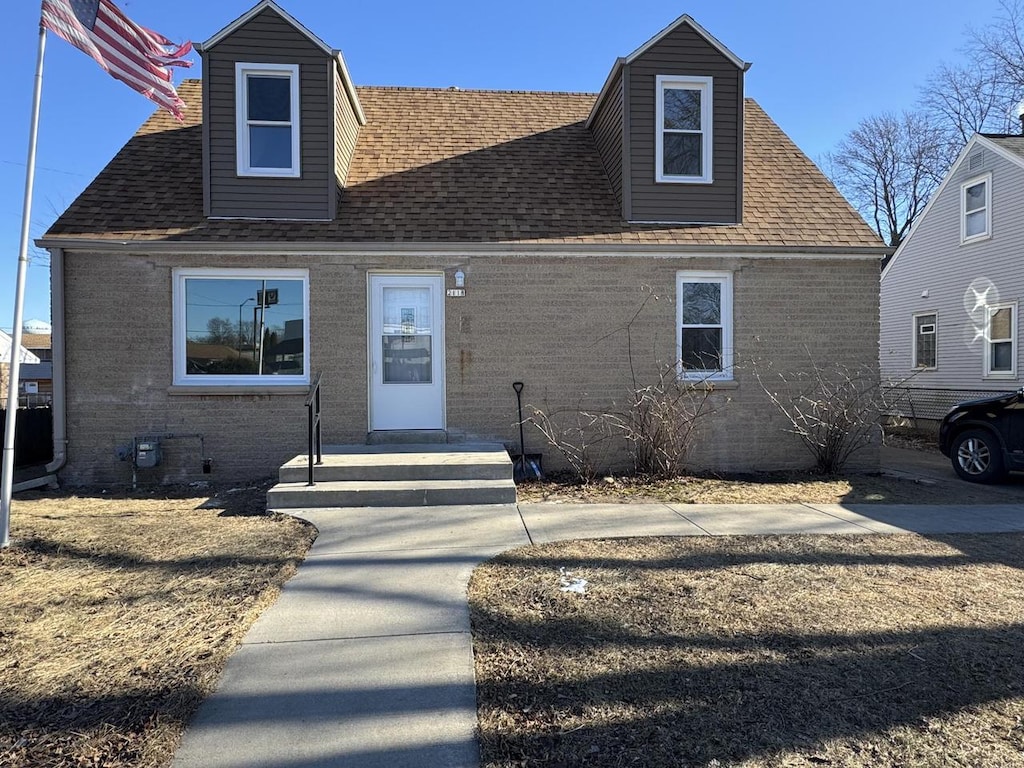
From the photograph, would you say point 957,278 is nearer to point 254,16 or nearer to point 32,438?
point 254,16

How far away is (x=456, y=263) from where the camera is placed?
847 cm

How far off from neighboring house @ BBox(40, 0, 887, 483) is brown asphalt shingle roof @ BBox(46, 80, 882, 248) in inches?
1.9

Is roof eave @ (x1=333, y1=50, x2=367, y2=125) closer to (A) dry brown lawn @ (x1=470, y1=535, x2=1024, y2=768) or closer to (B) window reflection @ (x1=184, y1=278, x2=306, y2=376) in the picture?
(B) window reflection @ (x1=184, y1=278, x2=306, y2=376)

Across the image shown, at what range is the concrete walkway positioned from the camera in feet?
8.50

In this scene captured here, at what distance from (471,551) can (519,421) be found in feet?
11.8

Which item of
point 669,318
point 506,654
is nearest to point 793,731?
point 506,654

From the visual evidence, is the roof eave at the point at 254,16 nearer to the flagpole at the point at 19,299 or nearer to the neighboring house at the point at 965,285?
the flagpole at the point at 19,299

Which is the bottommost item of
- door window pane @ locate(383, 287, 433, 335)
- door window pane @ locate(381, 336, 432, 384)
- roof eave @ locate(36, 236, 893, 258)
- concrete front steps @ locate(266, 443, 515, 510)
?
concrete front steps @ locate(266, 443, 515, 510)

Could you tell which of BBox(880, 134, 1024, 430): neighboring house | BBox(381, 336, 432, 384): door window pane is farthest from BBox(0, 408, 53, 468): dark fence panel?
BBox(880, 134, 1024, 430): neighboring house

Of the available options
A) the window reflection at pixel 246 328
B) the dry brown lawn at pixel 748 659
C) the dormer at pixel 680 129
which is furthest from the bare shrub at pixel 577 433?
the dry brown lawn at pixel 748 659

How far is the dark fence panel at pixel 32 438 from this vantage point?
372 inches

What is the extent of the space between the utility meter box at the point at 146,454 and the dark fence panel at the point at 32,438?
9.82 ft

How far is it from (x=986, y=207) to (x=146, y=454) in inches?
718

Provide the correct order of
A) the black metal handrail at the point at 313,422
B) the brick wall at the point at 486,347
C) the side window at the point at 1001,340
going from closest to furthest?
1. the black metal handrail at the point at 313,422
2. the brick wall at the point at 486,347
3. the side window at the point at 1001,340
